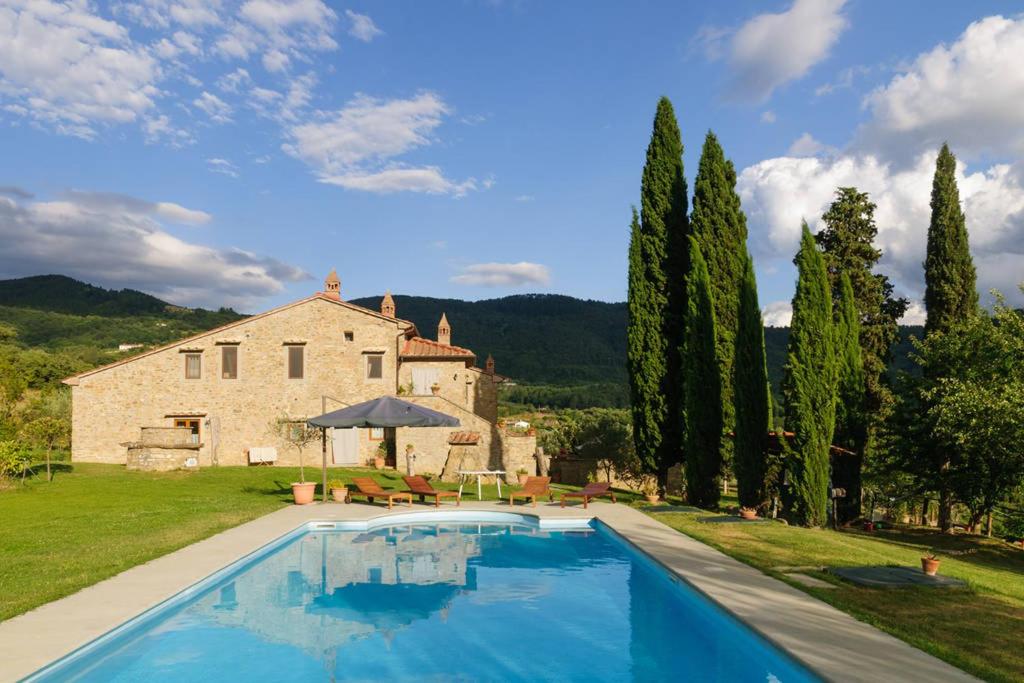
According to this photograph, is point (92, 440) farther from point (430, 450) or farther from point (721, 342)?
point (721, 342)

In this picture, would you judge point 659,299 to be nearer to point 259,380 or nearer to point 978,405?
point 978,405

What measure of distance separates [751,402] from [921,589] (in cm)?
819

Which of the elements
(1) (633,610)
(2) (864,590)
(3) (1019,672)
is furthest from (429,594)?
(3) (1019,672)

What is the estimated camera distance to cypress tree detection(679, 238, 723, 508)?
712 inches

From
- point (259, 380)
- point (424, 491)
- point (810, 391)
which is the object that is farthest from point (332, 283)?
point (810, 391)

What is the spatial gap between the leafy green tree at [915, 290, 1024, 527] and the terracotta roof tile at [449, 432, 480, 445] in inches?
575

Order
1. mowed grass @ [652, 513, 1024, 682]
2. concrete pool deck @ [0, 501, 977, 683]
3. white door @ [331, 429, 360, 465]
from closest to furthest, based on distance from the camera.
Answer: concrete pool deck @ [0, 501, 977, 683]
mowed grass @ [652, 513, 1024, 682]
white door @ [331, 429, 360, 465]

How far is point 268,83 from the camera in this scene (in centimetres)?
1908

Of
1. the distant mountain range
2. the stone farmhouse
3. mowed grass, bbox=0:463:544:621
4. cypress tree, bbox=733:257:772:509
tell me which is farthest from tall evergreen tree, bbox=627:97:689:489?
the distant mountain range

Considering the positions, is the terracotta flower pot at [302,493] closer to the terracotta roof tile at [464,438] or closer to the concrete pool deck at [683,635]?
the concrete pool deck at [683,635]

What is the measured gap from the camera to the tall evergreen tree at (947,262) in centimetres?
2036

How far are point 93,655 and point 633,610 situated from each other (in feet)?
21.9

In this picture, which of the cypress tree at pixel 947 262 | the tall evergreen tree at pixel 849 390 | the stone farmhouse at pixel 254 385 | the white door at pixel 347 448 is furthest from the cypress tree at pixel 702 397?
the white door at pixel 347 448

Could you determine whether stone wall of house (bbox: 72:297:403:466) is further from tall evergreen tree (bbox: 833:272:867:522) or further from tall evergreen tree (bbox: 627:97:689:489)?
tall evergreen tree (bbox: 833:272:867:522)
